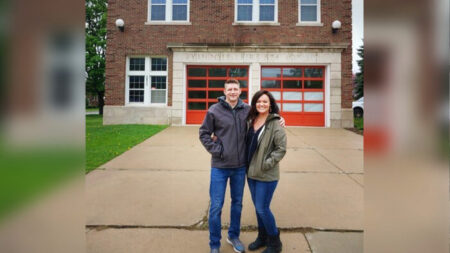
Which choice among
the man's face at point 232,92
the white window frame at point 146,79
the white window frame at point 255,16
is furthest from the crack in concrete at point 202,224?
the white window frame at point 255,16

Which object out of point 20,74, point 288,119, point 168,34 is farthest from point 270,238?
point 168,34

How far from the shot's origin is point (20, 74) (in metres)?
0.72

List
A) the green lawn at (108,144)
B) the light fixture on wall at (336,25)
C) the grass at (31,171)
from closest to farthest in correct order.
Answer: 1. the grass at (31,171)
2. the green lawn at (108,144)
3. the light fixture on wall at (336,25)

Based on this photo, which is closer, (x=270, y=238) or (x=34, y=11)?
(x=34, y=11)

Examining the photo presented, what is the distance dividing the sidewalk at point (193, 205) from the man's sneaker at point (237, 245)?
0.21 ft

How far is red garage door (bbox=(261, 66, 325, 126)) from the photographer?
12.9 m

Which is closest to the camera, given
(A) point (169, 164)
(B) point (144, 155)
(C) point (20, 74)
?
(C) point (20, 74)

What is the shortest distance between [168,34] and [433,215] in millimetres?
13836

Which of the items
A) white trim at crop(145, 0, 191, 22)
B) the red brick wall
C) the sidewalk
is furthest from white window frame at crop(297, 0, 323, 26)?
the sidewalk

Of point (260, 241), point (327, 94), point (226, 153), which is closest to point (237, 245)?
point (260, 241)

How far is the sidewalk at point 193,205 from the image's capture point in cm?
280

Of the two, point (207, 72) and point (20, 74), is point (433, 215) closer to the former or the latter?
point (20, 74)

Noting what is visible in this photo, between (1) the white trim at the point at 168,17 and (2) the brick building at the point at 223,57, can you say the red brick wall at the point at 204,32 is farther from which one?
(1) the white trim at the point at 168,17

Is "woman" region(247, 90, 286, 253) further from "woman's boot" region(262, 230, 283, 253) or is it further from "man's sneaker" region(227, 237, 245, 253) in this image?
"man's sneaker" region(227, 237, 245, 253)
